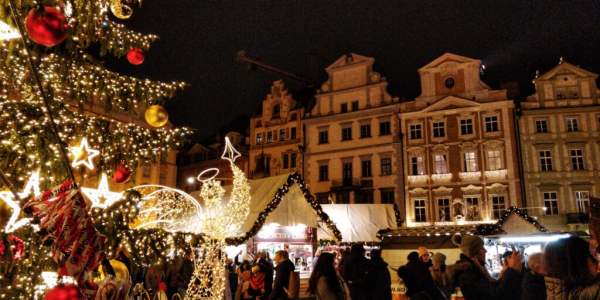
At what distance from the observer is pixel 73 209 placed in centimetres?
334

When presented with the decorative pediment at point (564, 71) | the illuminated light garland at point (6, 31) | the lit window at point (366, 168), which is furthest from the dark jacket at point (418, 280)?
the decorative pediment at point (564, 71)

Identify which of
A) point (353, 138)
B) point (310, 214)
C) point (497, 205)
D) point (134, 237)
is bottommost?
point (134, 237)

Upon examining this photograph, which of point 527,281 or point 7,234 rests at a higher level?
point 7,234

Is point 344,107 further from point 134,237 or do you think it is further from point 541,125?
point 134,237

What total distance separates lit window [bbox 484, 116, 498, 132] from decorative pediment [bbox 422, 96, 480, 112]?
42.5 inches

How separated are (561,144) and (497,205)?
525 cm

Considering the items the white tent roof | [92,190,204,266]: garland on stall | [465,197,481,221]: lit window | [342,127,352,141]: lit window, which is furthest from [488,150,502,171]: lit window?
[92,190,204,266]: garland on stall

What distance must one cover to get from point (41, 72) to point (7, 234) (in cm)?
227

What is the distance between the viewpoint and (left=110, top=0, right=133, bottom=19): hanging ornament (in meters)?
5.07

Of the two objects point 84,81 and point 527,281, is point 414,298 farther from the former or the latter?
point 84,81

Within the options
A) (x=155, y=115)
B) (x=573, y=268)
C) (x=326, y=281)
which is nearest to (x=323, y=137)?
(x=326, y=281)

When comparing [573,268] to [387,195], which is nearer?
[573,268]

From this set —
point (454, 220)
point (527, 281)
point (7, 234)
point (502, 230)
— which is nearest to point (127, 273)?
point (7, 234)

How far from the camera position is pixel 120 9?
16.8ft
